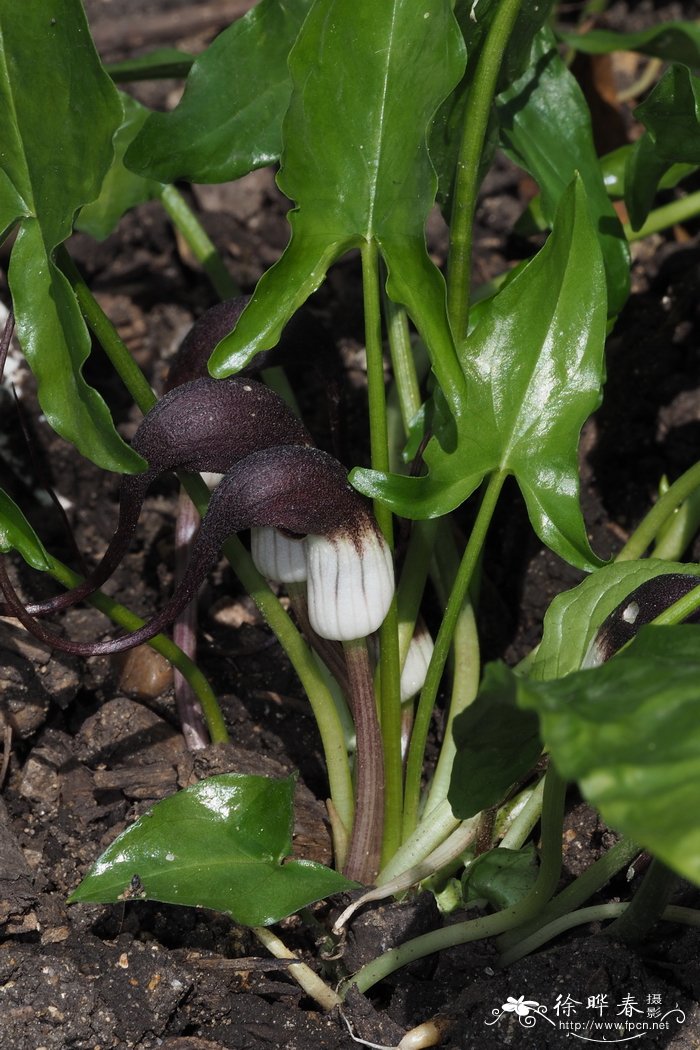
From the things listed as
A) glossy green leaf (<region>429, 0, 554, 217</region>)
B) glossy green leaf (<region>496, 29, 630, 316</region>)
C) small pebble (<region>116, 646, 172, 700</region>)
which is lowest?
small pebble (<region>116, 646, 172, 700</region>)

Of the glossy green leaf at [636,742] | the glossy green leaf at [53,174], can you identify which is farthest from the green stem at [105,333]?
the glossy green leaf at [636,742]

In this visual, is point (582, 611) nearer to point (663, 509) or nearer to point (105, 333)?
point (663, 509)

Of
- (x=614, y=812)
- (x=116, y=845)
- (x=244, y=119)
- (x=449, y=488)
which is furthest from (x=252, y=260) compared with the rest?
(x=614, y=812)

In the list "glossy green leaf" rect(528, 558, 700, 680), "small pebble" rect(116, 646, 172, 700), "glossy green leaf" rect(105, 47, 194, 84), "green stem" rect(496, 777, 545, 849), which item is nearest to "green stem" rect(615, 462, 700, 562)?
"glossy green leaf" rect(528, 558, 700, 680)

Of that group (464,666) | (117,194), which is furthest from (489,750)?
(117,194)

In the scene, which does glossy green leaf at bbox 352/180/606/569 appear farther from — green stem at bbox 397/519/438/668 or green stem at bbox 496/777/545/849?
green stem at bbox 496/777/545/849

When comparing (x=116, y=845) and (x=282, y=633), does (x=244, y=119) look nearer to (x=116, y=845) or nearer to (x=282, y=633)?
(x=282, y=633)

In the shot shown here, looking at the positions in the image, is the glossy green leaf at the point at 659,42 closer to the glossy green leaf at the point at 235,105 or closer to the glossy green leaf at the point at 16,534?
the glossy green leaf at the point at 235,105
